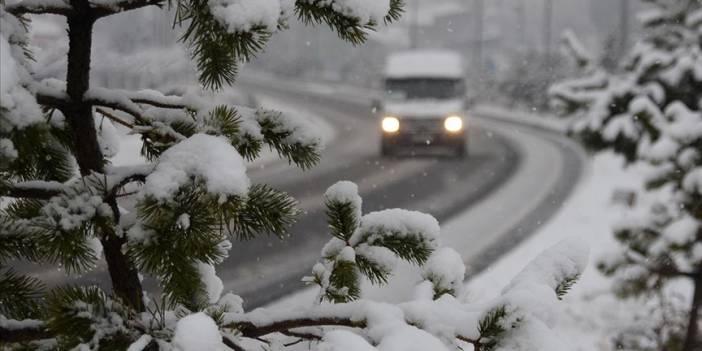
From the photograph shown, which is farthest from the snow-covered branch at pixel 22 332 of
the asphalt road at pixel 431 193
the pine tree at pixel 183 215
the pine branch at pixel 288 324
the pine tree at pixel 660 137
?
the pine tree at pixel 660 137

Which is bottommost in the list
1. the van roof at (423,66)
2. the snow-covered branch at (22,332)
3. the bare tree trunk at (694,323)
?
the bare tree trunk at (694,323)

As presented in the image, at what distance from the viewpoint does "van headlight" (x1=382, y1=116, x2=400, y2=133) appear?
1540cm

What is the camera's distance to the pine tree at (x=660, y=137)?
5180 mm

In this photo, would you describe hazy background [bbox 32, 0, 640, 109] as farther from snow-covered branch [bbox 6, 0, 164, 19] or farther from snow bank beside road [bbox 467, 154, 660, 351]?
snow-covered branch [bbox 6, 0, 164, 19]

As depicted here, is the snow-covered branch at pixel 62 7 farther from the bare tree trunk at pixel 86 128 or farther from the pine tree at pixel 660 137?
the pine tree at pixel 660 137

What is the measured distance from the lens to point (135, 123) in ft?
4.61

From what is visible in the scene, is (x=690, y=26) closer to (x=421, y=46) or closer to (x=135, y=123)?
(x=135, y=123)

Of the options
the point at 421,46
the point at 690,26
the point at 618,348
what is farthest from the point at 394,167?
the point at 421,46

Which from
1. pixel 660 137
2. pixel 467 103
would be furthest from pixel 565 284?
pixel 467 103

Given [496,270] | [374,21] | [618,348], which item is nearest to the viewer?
[374,21]

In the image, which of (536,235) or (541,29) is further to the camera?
(541,29)

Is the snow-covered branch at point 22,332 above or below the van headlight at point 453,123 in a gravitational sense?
above

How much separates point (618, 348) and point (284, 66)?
162 feet

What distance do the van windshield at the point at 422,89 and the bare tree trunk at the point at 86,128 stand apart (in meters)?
14.5
